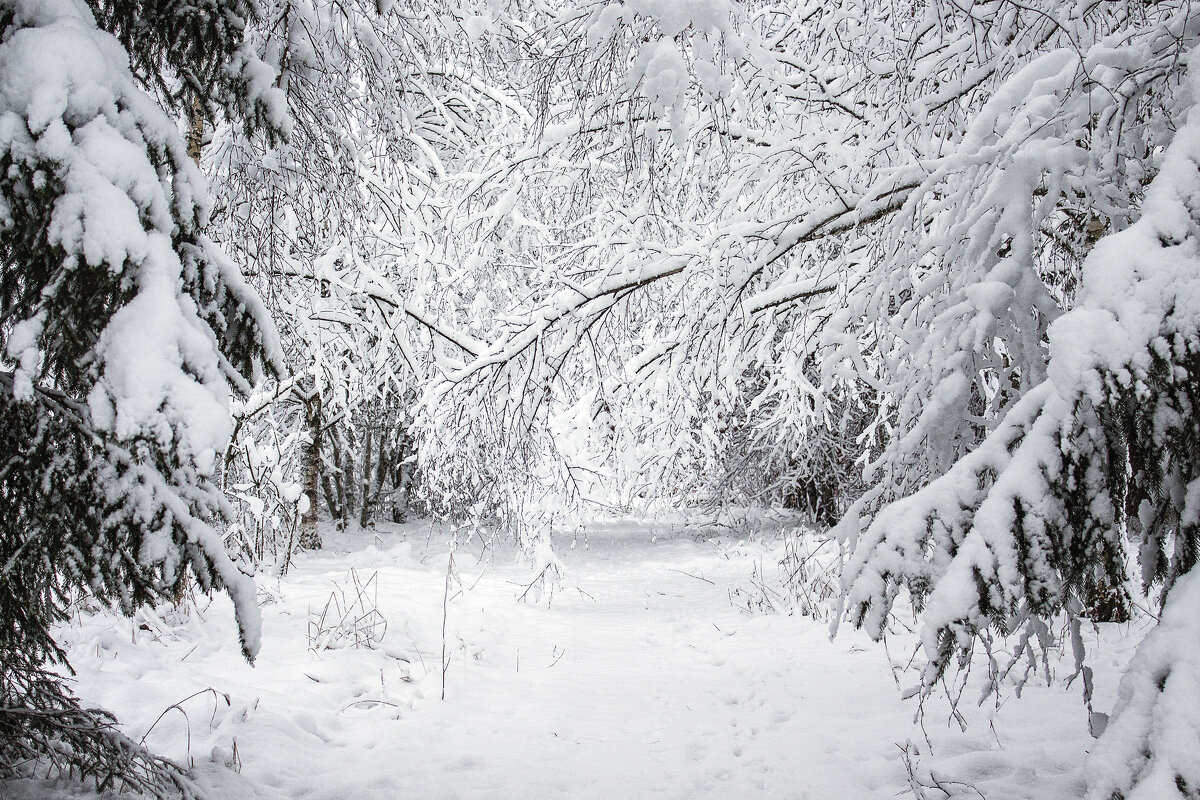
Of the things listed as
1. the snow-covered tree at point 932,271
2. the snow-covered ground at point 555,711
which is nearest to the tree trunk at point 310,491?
the snow-covered ground at point 555,711

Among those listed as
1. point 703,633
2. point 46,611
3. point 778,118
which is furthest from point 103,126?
point 703,633

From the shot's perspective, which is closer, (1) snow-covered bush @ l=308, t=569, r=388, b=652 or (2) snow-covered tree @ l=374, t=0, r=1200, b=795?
(2) snow-covered tree @ l=374, t=0, r=1200, b=795

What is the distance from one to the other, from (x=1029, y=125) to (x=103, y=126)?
2609 millimetres

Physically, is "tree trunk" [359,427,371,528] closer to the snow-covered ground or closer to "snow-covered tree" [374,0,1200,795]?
the snow-covered ground

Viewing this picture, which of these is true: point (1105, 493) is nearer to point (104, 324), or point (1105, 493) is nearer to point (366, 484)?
point (104, 324)

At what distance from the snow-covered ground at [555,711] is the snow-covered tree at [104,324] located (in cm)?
107

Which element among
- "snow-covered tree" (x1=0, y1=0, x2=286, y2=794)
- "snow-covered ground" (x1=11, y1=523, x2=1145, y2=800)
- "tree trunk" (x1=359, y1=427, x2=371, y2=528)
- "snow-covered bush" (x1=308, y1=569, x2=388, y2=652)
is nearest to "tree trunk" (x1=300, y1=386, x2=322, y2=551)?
"tree trunk" (x1=359, y1=427, x2=371, y2=528)

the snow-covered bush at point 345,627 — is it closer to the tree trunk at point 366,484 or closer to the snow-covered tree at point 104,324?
the snow-covered tree at point 104,324

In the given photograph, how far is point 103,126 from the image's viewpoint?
61.7 inches

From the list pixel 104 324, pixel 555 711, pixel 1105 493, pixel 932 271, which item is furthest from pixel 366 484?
pixel 1105 493

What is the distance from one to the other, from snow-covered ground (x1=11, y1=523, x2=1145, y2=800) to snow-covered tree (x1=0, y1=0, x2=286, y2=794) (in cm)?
107

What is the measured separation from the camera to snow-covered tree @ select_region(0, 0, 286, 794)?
1.50 metres

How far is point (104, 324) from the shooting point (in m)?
1.61

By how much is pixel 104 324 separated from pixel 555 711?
3.21m
